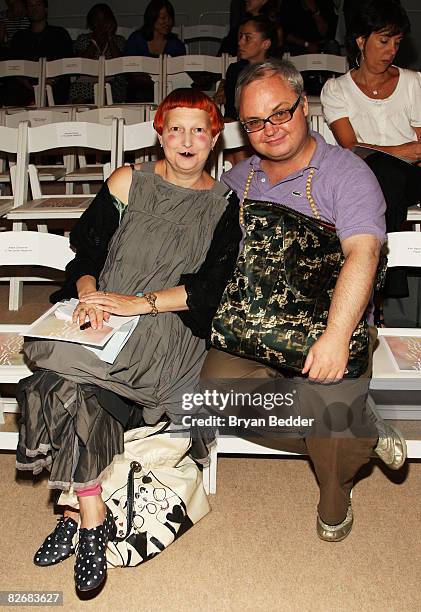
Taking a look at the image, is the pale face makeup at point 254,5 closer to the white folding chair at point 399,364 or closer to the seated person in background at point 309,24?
the seated person in background at point 309,24

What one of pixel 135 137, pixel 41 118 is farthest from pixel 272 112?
pixel 41 118

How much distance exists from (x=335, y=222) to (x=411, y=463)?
102cm

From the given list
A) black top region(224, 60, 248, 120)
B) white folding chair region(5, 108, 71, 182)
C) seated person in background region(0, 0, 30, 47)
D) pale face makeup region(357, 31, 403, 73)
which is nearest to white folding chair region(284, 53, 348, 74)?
black top region(224, 60, 248, 120)

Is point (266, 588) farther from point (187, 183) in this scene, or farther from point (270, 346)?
point (187, 183)

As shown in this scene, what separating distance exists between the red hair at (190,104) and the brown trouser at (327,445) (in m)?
0.68

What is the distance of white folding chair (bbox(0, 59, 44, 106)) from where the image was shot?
554 centimetres

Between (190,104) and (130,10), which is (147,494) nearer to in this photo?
(190,104)

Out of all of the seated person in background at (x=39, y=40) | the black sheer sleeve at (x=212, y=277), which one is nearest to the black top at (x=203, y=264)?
the black sheer sleeve at (x=212, y=277)

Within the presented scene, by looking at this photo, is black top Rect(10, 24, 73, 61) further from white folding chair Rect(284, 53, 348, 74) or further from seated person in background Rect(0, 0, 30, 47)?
white folding chair Rect(284, 53, 348, 74)

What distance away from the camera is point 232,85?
4.00 m

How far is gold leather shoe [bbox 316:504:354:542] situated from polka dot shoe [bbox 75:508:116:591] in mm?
615

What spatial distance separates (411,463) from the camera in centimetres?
247

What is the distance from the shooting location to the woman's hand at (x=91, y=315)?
6.24ft

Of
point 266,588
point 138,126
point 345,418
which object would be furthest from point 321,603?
point 138,126
